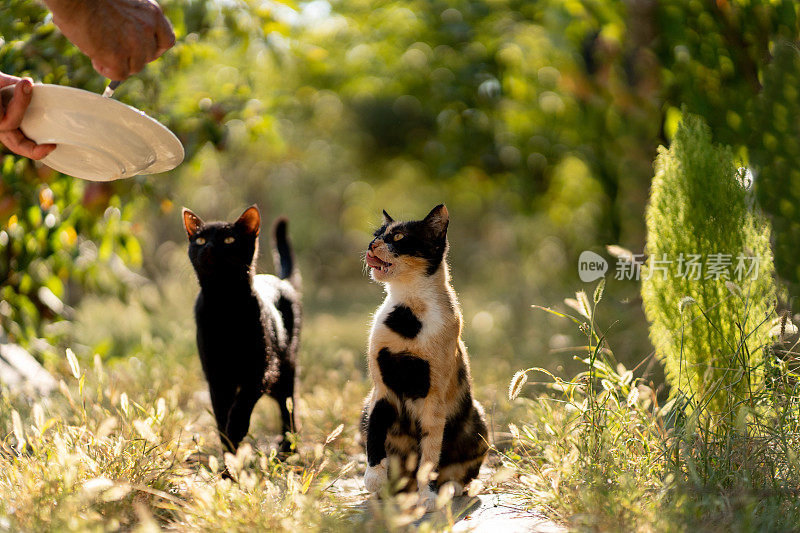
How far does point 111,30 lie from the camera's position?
2.16 meters

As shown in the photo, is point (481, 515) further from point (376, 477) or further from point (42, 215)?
point (42, 215)

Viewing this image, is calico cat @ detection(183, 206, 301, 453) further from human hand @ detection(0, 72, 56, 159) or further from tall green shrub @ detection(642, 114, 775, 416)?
tall green shrub @ detection(642, 114, 775, 416)

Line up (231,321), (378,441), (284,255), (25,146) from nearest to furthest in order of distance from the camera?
(25,146)
(378,441)
(231,321)
(284,255)

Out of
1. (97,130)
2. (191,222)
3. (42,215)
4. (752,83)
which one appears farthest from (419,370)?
(752,83)

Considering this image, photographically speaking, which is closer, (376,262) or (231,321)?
(376,262)

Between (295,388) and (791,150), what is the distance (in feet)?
8.75

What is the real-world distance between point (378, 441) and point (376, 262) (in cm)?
62

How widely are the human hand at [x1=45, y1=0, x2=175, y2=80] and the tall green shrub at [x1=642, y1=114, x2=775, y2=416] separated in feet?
6.49

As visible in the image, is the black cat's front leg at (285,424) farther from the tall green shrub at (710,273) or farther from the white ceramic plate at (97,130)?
the tall green shrub at (710,273)

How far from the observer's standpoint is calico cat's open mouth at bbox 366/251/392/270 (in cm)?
226

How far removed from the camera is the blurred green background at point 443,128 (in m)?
3.43

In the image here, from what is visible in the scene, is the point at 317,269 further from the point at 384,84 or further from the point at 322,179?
the point at 384,84

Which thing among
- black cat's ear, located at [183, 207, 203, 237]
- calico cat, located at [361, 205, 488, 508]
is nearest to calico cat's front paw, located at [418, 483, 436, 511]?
calico cat, located at [361, 205, 488, 508]

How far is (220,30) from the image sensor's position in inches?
156
